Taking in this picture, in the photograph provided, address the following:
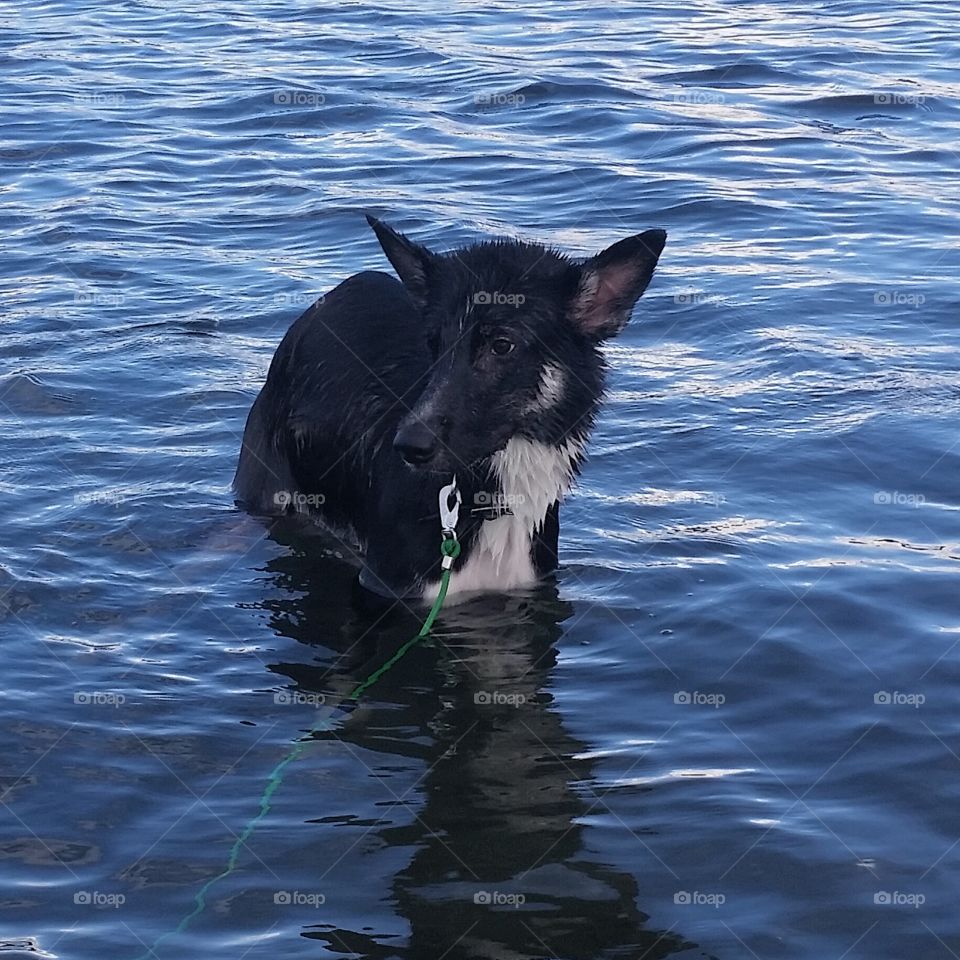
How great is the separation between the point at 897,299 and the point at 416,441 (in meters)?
5.98

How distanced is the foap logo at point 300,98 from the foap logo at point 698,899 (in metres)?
12.7

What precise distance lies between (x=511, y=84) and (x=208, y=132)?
3297mm

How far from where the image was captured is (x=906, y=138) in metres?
15.5

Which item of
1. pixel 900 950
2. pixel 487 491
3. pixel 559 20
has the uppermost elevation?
pixel 559 20

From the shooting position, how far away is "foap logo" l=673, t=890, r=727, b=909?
224 inches

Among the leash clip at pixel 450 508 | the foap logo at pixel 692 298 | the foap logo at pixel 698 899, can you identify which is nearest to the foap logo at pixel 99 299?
the foap logo at pixel 692 298

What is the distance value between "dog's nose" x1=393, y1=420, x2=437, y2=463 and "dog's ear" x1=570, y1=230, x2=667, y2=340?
986mm

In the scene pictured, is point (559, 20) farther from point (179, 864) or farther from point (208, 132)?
point (179, 864)

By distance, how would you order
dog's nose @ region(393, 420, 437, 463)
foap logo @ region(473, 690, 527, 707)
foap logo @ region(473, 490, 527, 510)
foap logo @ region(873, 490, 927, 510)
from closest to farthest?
1. dog's nose @ region(393, 420, 437, 463)
2. foap logo @ region(473, 690, 527, 707)
3. foap logo @ region(473, 490, 527, 510)
4. foap logo @ region(873, 490, 927, 510)

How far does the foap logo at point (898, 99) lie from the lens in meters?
16.6

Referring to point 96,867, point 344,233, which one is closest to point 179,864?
point 96,867

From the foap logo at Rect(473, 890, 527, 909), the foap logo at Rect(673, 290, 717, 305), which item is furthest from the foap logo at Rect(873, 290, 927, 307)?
the foap logo at Rect(473, 890, 527, 909)
